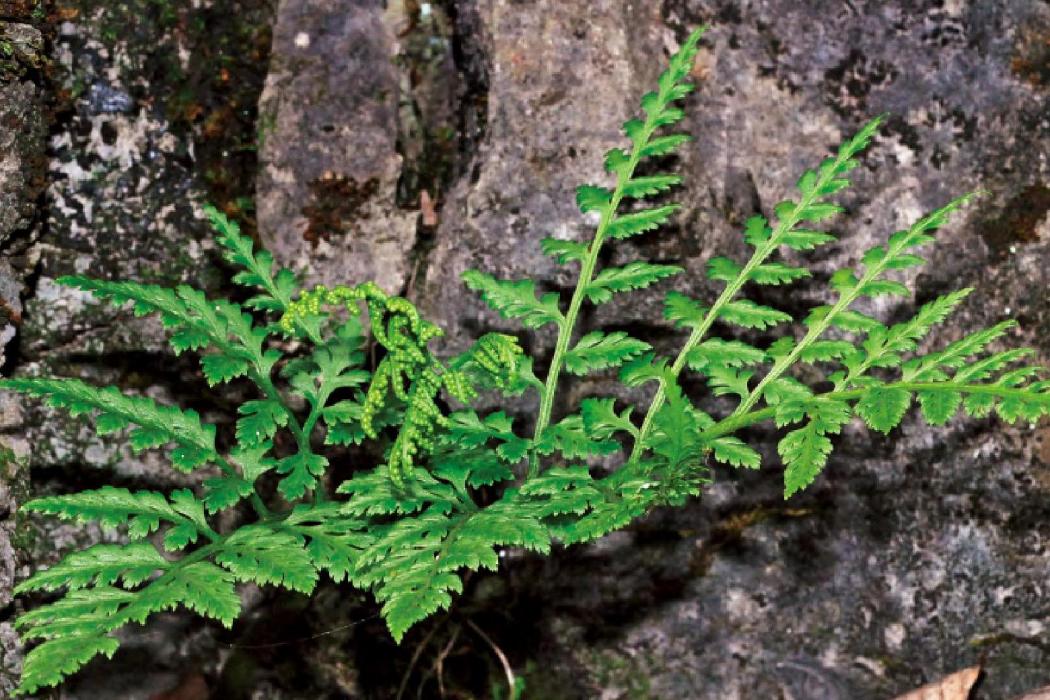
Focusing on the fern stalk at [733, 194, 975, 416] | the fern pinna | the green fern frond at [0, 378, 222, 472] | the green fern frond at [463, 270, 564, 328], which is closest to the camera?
the fern pinna

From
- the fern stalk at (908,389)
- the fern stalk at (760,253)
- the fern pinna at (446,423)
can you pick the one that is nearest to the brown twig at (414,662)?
the fern pinna at (446,423)

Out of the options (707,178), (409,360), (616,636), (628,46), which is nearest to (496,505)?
(409,360)

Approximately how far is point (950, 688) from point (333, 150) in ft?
7.43

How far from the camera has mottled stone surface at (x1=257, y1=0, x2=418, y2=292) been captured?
9.68 ft

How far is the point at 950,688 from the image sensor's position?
2.89 m

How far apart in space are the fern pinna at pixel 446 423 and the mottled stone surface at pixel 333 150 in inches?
21.4

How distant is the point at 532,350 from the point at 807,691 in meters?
1.23

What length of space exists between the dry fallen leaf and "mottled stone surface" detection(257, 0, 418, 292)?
182 centimetres

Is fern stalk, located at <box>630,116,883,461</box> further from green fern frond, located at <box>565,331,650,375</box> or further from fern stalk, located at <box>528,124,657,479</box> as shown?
fern stalk, located at <box>528,124,657,479</box>

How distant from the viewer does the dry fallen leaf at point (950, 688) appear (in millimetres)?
2877

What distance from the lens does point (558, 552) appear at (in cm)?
299

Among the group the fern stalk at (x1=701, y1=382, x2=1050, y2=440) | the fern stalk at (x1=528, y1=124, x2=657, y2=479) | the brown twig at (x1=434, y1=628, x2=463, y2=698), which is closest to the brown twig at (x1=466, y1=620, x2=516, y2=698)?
the brown twig at (x1=434, y1=628, x2=463, y2=698)

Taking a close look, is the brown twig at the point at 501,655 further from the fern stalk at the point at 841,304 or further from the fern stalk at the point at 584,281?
the fern stalk at the point at 841,304

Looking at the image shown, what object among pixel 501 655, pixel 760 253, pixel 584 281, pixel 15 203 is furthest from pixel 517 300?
pixel 15 203
